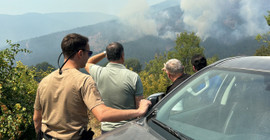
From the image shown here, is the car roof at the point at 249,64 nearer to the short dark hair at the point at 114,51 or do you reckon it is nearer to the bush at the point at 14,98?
the short dark hair at the point at 114,51

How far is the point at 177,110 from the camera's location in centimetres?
191

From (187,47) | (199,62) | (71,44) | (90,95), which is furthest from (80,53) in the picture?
(187,47)

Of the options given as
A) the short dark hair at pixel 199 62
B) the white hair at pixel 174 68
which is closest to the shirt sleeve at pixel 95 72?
the white hair at pixel 174 68

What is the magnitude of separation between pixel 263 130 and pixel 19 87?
3.46 meters

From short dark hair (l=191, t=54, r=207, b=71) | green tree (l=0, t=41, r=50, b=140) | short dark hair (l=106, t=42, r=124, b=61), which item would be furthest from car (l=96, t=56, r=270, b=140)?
green tree (l=0, t=41, r=50, b=140)

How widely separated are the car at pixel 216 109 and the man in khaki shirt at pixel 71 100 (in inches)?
7.2

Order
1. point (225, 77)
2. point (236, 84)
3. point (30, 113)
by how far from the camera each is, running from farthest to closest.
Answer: point (30, 113)
point (225, 77)
point (236, 84)

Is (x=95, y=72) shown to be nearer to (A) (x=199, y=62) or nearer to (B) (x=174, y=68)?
(B) (x=174, y=68)

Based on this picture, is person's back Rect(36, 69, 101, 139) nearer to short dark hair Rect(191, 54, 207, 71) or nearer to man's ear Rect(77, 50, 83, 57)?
man's ear Rect(77, 50, 83, 57)

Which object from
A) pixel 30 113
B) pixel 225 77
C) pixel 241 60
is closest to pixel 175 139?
pixel 225 77

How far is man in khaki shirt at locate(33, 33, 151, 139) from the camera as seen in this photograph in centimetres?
159

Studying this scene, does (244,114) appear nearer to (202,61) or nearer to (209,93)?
(209,93)

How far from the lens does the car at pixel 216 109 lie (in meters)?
1.44

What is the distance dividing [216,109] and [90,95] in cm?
109
